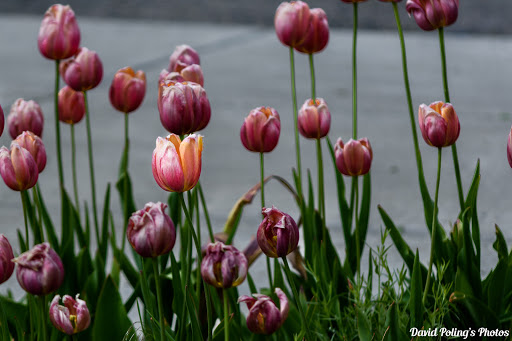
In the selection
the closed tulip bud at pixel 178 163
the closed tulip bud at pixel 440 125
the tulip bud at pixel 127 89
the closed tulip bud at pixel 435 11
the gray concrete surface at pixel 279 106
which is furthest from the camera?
the gray concrete surface at pixel 279 106

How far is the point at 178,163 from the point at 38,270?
0.26m

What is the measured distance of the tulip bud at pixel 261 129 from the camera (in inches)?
56.9

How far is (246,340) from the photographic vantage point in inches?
61.8

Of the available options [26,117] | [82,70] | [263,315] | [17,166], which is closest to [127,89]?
[82,70]

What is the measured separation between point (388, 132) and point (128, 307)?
8.92 feet

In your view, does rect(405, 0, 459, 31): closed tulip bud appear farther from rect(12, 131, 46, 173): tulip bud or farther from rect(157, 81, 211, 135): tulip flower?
rect(12, 131, 46, 173): tulip bud

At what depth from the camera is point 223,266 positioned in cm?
120

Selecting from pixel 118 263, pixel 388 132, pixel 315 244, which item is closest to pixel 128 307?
pixel 118 263

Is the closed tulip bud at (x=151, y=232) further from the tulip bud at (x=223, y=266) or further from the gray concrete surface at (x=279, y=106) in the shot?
the gray concrete surface at (x=279, y=106)

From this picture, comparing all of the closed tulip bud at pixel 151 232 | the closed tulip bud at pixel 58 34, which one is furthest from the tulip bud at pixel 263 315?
the closed tulip bud at pixel 58 34

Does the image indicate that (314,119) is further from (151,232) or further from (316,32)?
(151,232)

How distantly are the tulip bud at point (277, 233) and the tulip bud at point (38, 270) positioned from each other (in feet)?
1.00

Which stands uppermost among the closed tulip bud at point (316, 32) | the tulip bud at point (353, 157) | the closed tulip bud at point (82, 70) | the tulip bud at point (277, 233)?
the closed tulip bud at point (316, 32)

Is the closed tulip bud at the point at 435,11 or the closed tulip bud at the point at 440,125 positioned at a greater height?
the closed tulip bud at the point at 435,11
